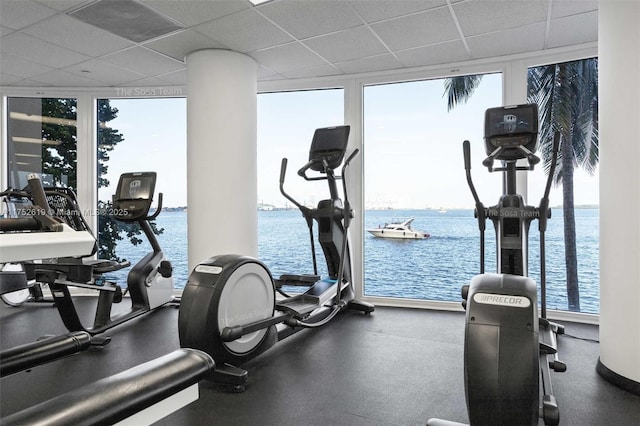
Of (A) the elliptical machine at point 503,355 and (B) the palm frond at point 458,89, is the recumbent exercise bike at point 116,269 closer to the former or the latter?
(A) the elliptical machine at point 503,355

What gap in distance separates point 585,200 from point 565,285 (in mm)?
986

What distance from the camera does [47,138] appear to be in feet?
19.2

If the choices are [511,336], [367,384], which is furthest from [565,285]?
[511,336]

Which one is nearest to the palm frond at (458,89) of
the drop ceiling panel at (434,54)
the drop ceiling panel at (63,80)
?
the drop ceiling panel at (434,54)

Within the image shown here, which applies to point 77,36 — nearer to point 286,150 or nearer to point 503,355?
point 286,150

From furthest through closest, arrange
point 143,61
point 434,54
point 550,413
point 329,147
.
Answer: point 143,61, point 434,54, point 329,147, point 550,413

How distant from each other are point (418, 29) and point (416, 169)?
2649 mm

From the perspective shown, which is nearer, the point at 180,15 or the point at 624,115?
the point at 624,115

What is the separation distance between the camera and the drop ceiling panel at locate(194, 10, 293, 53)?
12.1 ft

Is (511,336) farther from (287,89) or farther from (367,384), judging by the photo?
(287,89)

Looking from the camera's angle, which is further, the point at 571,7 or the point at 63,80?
the point at 63,80

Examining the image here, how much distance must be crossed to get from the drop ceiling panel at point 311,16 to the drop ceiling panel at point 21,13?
1873 millimetres

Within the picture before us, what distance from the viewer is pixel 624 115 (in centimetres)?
276

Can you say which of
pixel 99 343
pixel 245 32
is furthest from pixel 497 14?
pixel 99 343
